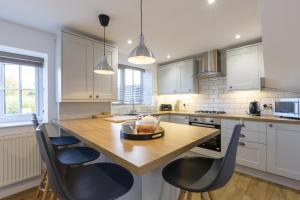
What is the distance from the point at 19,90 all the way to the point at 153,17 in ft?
7.17

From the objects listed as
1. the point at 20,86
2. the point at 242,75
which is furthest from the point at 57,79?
the point at 242,75

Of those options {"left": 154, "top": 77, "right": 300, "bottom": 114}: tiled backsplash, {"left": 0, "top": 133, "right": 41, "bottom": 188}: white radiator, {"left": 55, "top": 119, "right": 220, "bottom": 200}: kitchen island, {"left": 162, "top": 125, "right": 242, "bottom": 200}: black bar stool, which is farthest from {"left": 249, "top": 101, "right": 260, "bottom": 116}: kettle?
{"left": 0, "top": 133, "right": 41, "bottom": 188}: white radiator

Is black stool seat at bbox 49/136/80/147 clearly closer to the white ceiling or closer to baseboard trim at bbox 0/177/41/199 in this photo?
baseboard trim at bbox 0/177/41/199

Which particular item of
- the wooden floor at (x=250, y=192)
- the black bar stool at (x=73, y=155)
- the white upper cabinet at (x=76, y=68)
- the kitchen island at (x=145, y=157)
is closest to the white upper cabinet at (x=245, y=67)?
the wooden floor at (x=250, y=192)

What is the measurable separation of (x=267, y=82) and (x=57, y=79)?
3436 mm

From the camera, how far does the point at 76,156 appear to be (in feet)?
4.83

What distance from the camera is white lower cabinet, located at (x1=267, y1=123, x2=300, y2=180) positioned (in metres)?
2.02

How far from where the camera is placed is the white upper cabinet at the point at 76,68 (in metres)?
2.17

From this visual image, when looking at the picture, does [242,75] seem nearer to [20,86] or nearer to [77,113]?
[77,113]

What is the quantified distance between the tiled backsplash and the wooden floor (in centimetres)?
124

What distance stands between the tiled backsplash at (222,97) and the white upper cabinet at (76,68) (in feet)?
7.90

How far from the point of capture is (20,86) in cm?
229

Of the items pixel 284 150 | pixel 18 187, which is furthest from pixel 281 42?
pixel 18 187

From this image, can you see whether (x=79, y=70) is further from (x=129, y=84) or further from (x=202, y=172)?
(x=202, y=172)
